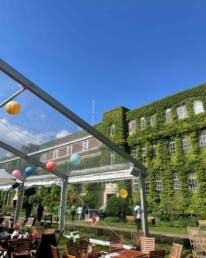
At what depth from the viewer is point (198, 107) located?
21438 millimetres

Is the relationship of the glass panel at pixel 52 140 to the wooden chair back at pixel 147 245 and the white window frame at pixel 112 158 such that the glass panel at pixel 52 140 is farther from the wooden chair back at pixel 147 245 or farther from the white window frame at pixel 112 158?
the wooden chair back at pixel 147 245

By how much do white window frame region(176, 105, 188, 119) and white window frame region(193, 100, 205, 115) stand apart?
991 millimetres

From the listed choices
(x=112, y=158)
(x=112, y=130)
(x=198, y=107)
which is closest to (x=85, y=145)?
(x=112, y=158)

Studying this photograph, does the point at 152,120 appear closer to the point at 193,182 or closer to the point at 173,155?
the point at 173,155

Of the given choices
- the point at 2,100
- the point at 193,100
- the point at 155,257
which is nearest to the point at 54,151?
the point at 2,100

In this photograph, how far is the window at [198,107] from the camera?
69.5 ft

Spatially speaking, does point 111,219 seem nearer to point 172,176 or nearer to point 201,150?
point 172,176

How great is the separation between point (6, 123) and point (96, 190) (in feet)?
46.1

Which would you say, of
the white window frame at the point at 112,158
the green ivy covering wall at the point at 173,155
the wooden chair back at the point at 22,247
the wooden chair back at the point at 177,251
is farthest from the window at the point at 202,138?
the wooden chair back at the point at 22,247

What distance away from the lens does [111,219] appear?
61.0 ft

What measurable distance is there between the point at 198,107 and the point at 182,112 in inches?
66.3

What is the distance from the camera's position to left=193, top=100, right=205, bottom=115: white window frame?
834 inches

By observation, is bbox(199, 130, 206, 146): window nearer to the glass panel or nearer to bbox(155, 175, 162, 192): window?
bbox(155, 175, 162, 192): window

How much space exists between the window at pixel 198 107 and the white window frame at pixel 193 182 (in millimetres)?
5902
